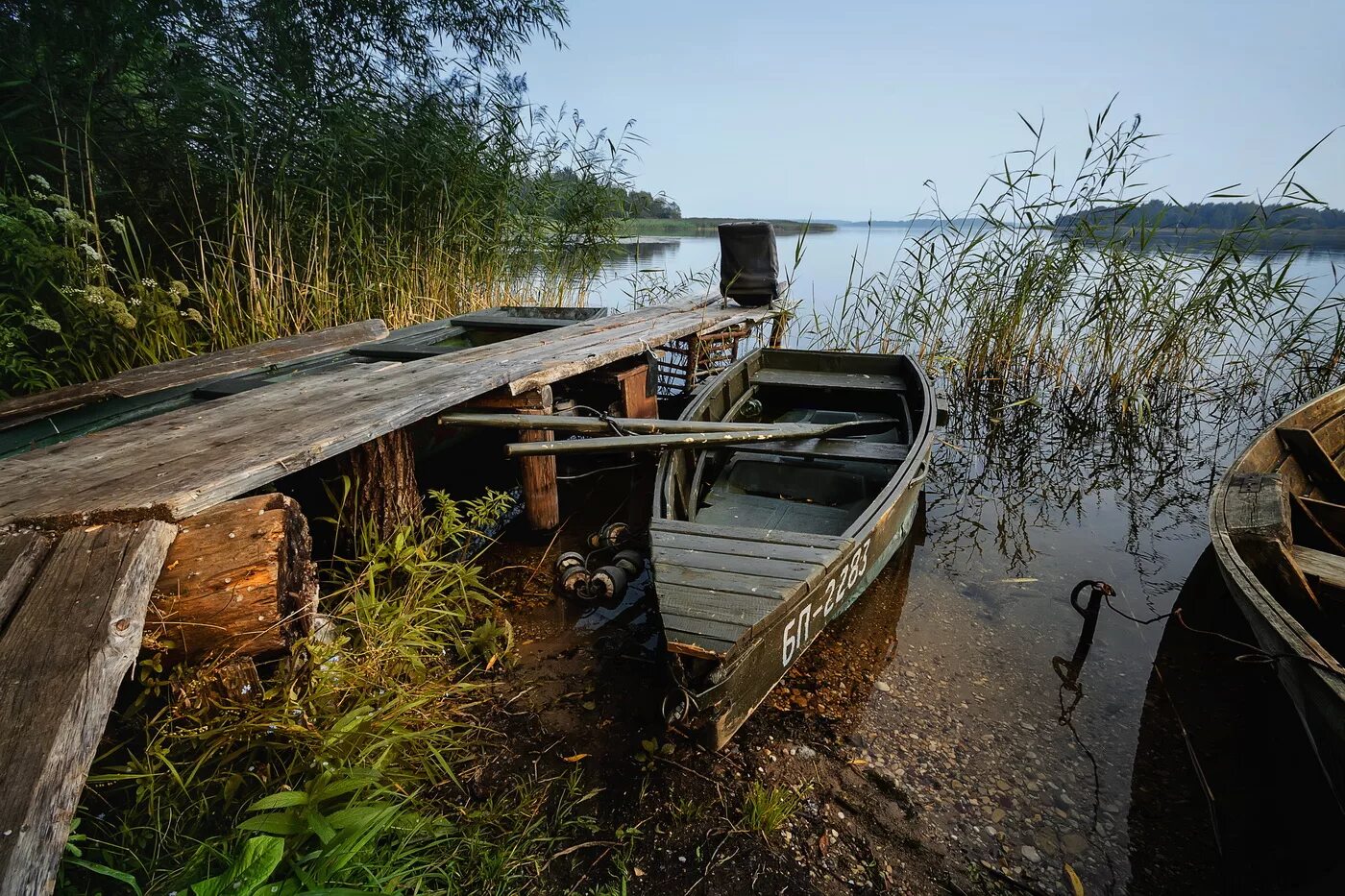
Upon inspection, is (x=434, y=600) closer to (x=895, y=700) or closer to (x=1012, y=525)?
(x=895, y=700)

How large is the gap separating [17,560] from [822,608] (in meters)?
2.63

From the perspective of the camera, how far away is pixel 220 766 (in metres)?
2.01

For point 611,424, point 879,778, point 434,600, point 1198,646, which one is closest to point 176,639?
point 434,600

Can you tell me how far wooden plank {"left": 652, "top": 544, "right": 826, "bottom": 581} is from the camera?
94.8 inches

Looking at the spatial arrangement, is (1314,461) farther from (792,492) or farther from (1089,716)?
(792,492)

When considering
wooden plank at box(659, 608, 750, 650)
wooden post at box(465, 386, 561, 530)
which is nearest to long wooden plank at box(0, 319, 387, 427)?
wooden post at box(465, 386, 561, 530)

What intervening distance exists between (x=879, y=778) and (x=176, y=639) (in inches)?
101

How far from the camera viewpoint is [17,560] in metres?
1.66

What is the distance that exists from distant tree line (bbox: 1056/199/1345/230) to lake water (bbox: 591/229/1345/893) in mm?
2751

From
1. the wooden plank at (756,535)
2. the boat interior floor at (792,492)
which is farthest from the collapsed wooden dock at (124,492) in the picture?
the wooden plank at (756,535)

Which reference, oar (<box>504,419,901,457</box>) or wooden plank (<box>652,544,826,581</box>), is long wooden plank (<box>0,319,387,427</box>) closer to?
oar (<box>504,419,901,457</box>)

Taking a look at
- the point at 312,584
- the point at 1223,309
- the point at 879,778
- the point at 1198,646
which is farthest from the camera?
the point at 1223,309

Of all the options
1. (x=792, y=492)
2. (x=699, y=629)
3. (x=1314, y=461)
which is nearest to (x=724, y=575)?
(x=699, y=629)

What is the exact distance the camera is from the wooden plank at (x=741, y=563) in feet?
7.90
